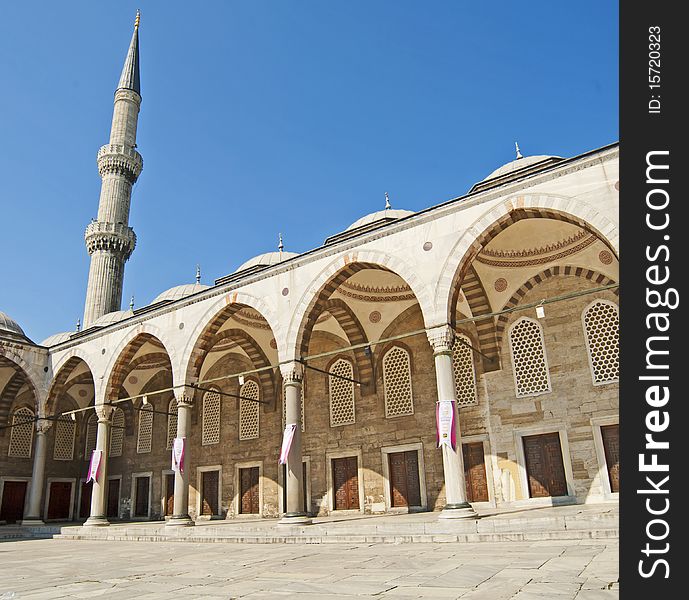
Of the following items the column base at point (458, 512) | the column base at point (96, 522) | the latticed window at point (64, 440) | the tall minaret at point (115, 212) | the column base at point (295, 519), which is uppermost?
the tall minaret at point (115, 212)

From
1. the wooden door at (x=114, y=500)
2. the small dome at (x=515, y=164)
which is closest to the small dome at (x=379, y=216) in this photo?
the small dome at (x=515, y=164)

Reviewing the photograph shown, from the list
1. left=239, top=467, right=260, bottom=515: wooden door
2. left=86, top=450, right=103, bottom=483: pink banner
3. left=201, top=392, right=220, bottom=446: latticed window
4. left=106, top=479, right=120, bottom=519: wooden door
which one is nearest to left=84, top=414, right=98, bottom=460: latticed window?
left=106, top=479, right=120, bottom=519: wooden door

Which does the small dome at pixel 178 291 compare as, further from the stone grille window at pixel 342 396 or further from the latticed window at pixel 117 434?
the stone grille window at pixel 342 396

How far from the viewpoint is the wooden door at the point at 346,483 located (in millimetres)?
13883

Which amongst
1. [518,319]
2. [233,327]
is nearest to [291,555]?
[518,319]

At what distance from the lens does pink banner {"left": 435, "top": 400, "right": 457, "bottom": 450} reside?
8.73 metres

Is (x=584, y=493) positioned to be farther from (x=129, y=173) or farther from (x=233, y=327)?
(x=129, y=173)

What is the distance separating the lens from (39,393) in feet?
53.0

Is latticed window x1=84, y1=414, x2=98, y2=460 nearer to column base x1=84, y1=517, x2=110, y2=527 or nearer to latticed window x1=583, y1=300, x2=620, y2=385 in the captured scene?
column base x1=84, y1=517, x2=110, y2=527

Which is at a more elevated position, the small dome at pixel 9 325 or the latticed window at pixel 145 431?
the small dome at pixel 9 325

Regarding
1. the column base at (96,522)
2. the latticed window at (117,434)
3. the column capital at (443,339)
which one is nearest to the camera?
the column capital at (443,339)

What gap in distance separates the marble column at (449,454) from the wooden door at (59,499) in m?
→ 15.2
